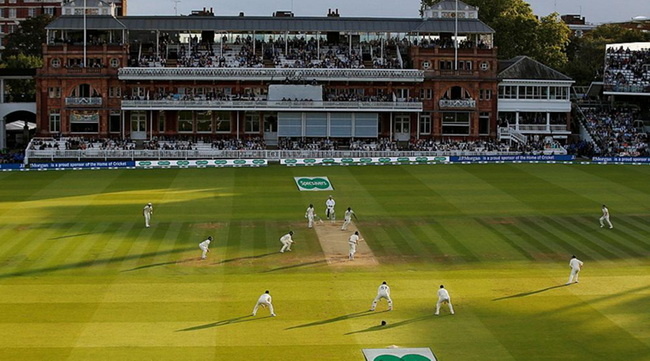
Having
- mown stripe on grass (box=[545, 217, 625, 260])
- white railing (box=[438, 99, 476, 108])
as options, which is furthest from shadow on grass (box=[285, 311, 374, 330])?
white railing (box=[438, 99, 476, 108])

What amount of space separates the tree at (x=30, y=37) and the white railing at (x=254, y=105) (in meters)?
44.3

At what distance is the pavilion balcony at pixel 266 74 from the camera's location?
8475 centimetres

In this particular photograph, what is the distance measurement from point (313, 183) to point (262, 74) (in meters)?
21.7

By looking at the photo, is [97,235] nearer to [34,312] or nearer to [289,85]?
[34,312]

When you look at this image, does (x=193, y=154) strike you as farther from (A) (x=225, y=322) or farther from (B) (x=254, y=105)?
(A) (x=225, y=322)

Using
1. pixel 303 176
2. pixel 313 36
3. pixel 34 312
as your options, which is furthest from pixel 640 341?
pixel 313 36

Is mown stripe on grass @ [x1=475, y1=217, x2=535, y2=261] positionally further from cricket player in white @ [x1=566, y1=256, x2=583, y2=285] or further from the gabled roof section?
the gabled roof section

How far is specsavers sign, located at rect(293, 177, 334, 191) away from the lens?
6388 cm

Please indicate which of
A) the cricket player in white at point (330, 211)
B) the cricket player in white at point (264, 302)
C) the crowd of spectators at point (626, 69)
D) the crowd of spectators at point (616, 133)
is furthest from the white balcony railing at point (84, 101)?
the cricket player in white at point (264, 302)

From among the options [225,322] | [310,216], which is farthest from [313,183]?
[225,322]

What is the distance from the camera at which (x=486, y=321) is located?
31766mm

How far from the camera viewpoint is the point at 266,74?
280 ft

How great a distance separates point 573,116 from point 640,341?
215 ft

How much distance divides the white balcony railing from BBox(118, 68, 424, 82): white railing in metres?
2.68
